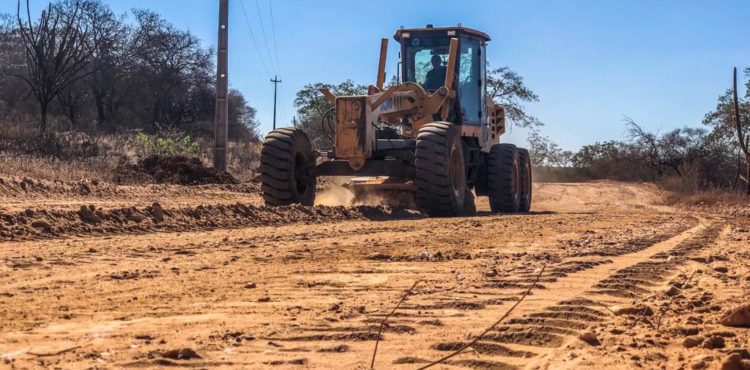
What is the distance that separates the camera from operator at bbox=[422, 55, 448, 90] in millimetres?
16406

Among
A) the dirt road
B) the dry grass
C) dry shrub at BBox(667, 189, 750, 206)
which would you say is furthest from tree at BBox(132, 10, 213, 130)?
the dirt road

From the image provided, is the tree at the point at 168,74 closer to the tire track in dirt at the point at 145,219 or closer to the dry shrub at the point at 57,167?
the dry shrub at the point at 57,167

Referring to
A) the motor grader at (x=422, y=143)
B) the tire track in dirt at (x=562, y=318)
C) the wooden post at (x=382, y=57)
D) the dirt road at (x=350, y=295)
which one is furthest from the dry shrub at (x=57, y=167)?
the tire track in dirt at (x=562, y=318)

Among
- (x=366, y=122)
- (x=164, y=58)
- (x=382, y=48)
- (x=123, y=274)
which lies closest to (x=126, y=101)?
(x=164, y=58)

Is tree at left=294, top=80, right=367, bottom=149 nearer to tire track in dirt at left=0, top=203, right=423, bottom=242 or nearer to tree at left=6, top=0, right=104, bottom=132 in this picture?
tree at left=6, top=0, right=104, bottom=132

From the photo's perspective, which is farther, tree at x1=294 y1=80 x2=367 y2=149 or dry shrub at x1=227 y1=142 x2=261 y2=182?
tree at x1=294 y1=80 x2=367 y2=149

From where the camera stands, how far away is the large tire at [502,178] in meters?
16.6

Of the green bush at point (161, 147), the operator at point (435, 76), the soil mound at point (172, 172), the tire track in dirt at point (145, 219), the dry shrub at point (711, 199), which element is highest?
the operator at point (435, 76)

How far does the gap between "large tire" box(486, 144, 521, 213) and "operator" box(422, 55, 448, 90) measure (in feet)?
5.60

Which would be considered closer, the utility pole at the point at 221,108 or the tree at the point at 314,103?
the utility pole at the point at 221,108

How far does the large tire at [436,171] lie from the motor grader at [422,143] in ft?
0.05

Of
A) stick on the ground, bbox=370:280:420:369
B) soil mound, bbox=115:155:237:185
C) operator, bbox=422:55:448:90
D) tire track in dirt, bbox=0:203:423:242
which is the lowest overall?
stick on the ground, bbox=370:280:420:369

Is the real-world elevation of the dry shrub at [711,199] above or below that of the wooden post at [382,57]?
below

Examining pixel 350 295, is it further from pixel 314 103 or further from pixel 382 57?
pixel 314 103
